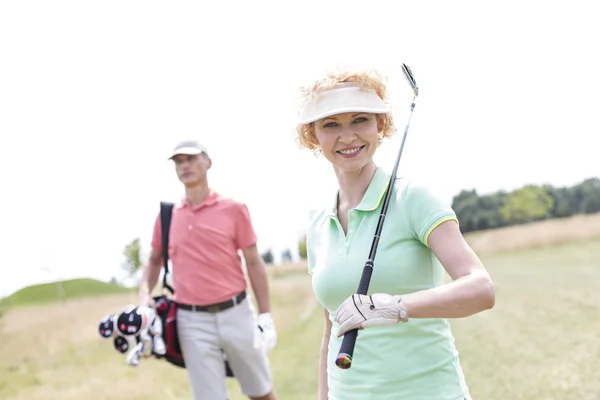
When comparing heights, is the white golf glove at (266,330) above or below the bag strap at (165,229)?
below

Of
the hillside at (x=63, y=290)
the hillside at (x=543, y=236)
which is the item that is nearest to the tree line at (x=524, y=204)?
the hillside at (x=543, y=236)

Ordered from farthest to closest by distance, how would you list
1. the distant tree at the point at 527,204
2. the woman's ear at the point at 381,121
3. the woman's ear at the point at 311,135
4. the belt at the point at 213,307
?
the distant tree at the point at 527,204, the belt at the point at 213,307, the woman's ear at the point at 311,135, the woman's ear at the point at 381,121

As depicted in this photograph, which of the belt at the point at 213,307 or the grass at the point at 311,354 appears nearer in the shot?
the belt at the point at 213,307

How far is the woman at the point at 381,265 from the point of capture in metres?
2.19

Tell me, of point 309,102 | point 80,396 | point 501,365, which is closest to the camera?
point 309,102

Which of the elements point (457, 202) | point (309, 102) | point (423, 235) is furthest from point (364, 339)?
point (457, 202)

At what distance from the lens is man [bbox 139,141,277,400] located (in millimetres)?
5824

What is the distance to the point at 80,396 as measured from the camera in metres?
9.80

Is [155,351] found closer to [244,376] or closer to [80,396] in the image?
[244,376]

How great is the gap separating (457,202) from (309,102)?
227 feet

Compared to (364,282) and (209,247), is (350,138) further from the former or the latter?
(209,247)

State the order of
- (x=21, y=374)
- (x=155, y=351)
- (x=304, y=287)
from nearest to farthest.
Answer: (x=155, y=351) < (x=21, y=374) < (x=304, y=287)

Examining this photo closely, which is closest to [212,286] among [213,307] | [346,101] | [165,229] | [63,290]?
[213,307]

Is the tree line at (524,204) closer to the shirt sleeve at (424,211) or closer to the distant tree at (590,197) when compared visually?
the distant tree at (590,197)
